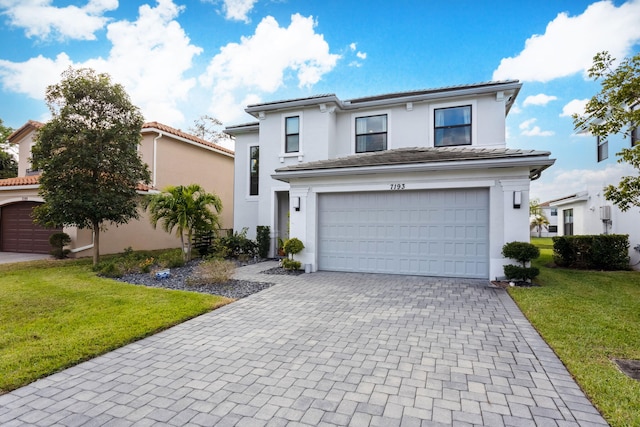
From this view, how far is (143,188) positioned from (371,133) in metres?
10.5

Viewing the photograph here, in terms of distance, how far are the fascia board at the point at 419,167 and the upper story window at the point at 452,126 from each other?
353cm

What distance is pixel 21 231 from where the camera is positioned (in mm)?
15156

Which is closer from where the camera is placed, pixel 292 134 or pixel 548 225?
pixel 292 134

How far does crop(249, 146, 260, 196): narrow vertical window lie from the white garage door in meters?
5.15

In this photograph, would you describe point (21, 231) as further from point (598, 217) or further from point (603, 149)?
point (598, 217)

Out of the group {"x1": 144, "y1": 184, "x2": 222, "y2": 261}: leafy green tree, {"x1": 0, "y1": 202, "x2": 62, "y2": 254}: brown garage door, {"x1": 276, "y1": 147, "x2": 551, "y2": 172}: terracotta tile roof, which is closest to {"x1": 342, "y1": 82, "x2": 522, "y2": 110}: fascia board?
{"x1": 276, "y1": 147, "x2": 551, "y2": 172}: terracotta tile roof

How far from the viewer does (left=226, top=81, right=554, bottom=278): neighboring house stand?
8.65 m

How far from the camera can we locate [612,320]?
5.33 m

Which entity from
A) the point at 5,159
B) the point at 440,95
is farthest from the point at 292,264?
the point at 5,159

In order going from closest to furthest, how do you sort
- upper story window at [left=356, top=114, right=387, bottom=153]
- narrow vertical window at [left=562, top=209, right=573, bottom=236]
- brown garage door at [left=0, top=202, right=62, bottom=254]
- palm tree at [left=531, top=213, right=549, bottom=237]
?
upper story window at [left=356, top=114, right=387, bottom=153] < brown garage door at [left=0, top=202, right=62, bottom=254] < narrow vertical window at [left=562, top=209, right=573, bottom=236] < palm tree at [left=531, top=213, right=549, bottom=237]

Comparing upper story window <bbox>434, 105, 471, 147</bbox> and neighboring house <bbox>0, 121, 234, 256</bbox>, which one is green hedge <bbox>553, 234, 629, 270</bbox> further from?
neighboring house <bbox>0, 121, 234, 256</bbox>

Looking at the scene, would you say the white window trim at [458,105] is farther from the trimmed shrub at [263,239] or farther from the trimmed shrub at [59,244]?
the trimmed shrub at [59,244]

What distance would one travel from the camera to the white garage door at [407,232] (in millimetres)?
8953

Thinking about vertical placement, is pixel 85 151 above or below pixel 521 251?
above
